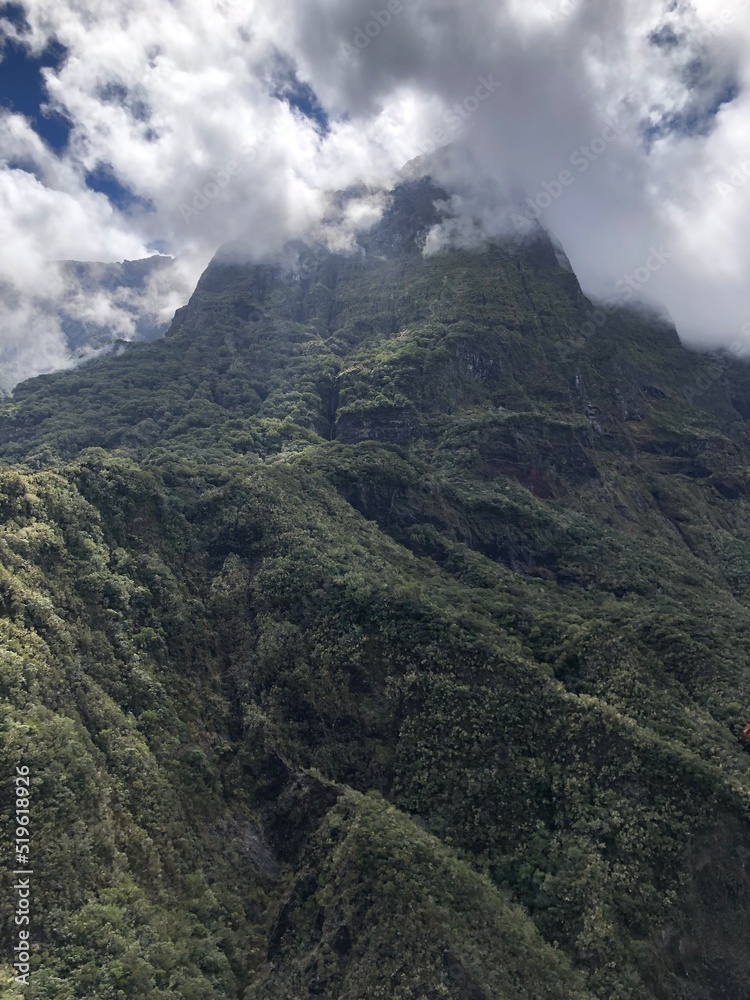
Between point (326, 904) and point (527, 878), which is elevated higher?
point (527, 878)

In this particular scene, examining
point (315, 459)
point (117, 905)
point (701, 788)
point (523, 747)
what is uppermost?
point (315, 459)

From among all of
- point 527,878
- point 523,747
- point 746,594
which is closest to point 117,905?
point 527,878

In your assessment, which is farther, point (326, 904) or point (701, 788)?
point (701, 788)

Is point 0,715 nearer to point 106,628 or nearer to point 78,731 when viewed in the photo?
point 78,731

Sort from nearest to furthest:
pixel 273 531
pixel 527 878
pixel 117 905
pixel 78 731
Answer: pixel 117 905 < pixel 78 731 < pixel 527 878 < pixel 273 531

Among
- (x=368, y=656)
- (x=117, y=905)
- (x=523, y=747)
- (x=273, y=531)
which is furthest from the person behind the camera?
(x=273, y=531)

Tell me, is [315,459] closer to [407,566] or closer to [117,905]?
[407,566]
